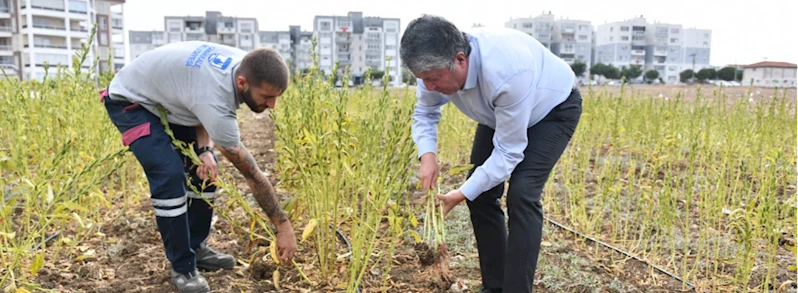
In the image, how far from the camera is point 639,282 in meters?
2.53

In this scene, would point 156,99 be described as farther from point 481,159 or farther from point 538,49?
point 538,49

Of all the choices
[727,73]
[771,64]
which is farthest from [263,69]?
[771,64]

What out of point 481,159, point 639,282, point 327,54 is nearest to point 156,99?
point 481,159

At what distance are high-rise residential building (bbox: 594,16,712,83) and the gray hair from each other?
8142 cm

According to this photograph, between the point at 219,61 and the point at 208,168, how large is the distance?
46cm

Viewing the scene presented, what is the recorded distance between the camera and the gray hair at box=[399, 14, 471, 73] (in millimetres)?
1687

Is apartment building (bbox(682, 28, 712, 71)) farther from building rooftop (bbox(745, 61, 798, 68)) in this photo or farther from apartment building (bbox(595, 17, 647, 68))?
building rooftop (bbox(745, 61, 798, 68))

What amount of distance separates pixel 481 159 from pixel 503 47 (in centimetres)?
56

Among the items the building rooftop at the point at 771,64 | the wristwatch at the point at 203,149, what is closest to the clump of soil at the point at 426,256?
the wristwatch at the point at 203,149

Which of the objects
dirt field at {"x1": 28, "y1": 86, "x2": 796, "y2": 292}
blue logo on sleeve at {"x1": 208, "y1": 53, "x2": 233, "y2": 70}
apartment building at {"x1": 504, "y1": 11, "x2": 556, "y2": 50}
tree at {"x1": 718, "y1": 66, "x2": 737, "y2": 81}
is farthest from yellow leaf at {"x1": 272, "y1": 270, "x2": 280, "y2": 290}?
apartment building at {"x1": 504, "y1": 11, "x2": 556, "y2": 50}

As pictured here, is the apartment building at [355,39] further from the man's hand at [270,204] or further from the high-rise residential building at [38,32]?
the man's hand at [270,204]

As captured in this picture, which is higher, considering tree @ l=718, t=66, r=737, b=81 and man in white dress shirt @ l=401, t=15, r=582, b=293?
tree @ l=718, t=66, r=737, b=81

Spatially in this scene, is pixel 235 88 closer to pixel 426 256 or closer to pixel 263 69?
pixel 263 69

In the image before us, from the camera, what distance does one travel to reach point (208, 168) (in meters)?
2.28
